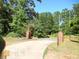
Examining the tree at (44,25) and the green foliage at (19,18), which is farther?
the tree at (44,25)

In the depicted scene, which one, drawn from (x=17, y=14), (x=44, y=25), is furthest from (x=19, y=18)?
(x=44, y=25)

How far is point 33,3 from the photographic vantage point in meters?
38.9

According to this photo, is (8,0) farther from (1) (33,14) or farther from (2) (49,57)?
(2) (49,57)

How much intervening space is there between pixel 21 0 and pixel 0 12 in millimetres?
3841

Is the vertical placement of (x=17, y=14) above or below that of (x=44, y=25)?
above

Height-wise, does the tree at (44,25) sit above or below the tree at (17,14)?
below

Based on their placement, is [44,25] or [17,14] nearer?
[17,14]

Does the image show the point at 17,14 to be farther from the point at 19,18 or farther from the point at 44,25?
the point at 44,25

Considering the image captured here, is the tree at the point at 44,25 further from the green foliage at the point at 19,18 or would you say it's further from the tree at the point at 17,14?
the tree at the point at 17,14

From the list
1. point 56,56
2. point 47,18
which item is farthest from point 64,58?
point 47,18

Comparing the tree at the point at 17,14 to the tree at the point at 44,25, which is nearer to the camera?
the tree at the point at 17,14

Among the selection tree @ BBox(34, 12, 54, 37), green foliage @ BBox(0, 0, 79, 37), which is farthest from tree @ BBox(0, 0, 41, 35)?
tree @ BBox(34, 12, 54, 37)

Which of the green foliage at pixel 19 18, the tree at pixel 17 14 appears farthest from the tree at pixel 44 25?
the tree at pixel 17 14

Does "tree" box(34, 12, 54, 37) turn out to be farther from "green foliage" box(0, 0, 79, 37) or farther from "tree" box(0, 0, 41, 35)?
"tree" box(0, 0, 41, 35)
